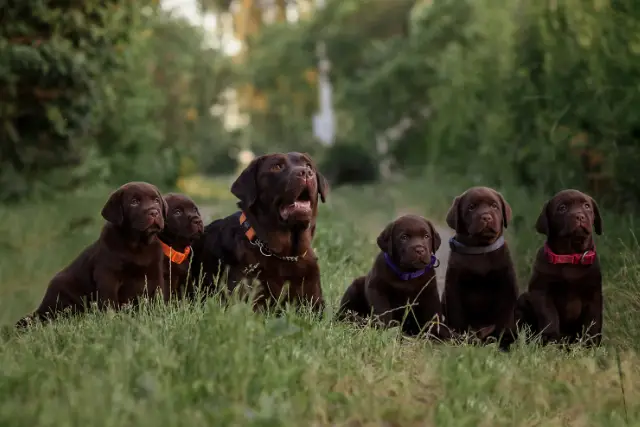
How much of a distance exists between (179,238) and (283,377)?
112 inches

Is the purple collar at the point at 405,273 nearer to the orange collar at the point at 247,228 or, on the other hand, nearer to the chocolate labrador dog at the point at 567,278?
the chocolate labrador dog at the point at 567,278

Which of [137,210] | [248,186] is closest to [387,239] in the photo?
[248,186]

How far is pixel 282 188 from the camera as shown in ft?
19.0

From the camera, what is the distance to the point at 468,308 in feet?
21.3

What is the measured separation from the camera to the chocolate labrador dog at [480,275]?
20.7 ft

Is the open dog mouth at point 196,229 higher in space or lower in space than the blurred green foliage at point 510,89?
→ lower

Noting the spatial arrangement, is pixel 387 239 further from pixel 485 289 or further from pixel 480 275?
pixel 485 289

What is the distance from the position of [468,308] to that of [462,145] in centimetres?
1258

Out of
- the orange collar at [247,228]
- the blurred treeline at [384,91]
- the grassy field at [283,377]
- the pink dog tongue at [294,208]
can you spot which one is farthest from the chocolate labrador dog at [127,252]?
the blurred treeline at [384,91]

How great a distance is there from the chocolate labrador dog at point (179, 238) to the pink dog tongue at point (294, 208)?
961mm

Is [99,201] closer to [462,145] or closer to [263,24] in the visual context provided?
Answer: [462,145]

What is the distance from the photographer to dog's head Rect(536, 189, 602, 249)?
19.6ft

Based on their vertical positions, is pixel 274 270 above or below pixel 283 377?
above

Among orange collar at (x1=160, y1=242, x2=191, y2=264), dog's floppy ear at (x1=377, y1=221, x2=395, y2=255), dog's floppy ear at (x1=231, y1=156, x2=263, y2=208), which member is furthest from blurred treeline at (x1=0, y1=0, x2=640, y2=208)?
orange collar at (x1=160, y1=242, x2=191, y2=264)
